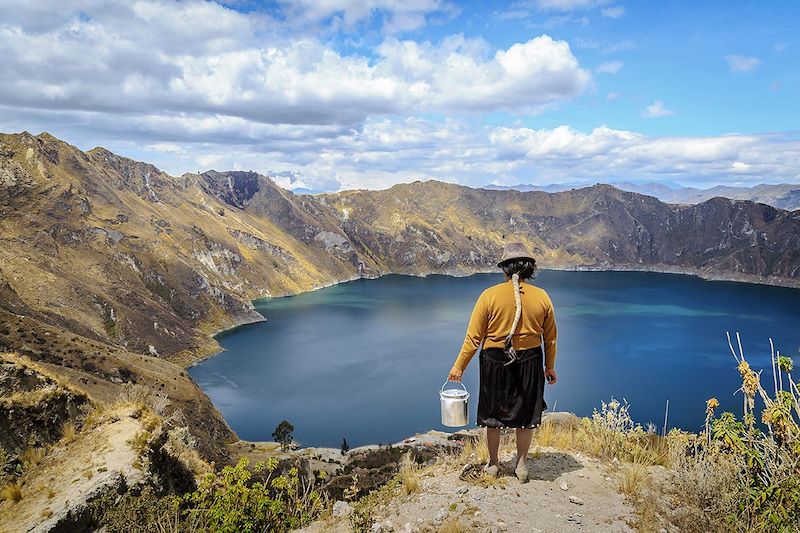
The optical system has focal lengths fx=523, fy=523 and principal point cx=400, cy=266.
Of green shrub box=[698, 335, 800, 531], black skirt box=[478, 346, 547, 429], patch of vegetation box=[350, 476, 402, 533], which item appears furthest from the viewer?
black skirt box=[478, 346, 547, 429]

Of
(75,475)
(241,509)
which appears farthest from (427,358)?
(241,509)

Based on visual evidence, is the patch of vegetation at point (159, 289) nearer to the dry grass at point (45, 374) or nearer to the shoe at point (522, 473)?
the dry grass at point (45, 374)

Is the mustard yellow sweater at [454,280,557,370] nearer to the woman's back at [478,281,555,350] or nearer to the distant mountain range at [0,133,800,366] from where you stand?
the woman's back at [478,281,555,350]

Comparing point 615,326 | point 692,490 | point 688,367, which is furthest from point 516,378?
point 615,326

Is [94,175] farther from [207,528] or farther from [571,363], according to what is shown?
[207,528]

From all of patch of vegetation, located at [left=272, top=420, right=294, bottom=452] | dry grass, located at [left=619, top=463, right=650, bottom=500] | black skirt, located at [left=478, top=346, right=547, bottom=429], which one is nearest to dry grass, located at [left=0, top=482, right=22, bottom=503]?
black skirt, located at [left=478, top=346, right=547, bottom=429]

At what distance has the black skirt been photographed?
20.3 ft

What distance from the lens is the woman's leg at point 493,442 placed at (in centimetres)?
624

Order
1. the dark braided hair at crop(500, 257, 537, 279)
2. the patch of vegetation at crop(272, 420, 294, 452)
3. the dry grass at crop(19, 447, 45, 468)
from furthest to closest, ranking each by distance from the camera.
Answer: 1. the patch of vegetation at crop(272, 420, 294, 452)
2. the dry grass at crop(19, 447, 45, 468)
3. the dark braided hair at crop(500, 257, 537, 279)

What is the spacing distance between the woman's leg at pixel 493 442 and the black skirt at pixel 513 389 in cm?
8

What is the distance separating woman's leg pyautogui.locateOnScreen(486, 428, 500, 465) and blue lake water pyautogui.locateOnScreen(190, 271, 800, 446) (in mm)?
41341

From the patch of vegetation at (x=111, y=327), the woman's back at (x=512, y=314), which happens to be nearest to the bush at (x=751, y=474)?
the woman's back at (x=512, y=314)

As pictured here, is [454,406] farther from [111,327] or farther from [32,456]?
[111,327]

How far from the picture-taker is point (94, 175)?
355 feet
